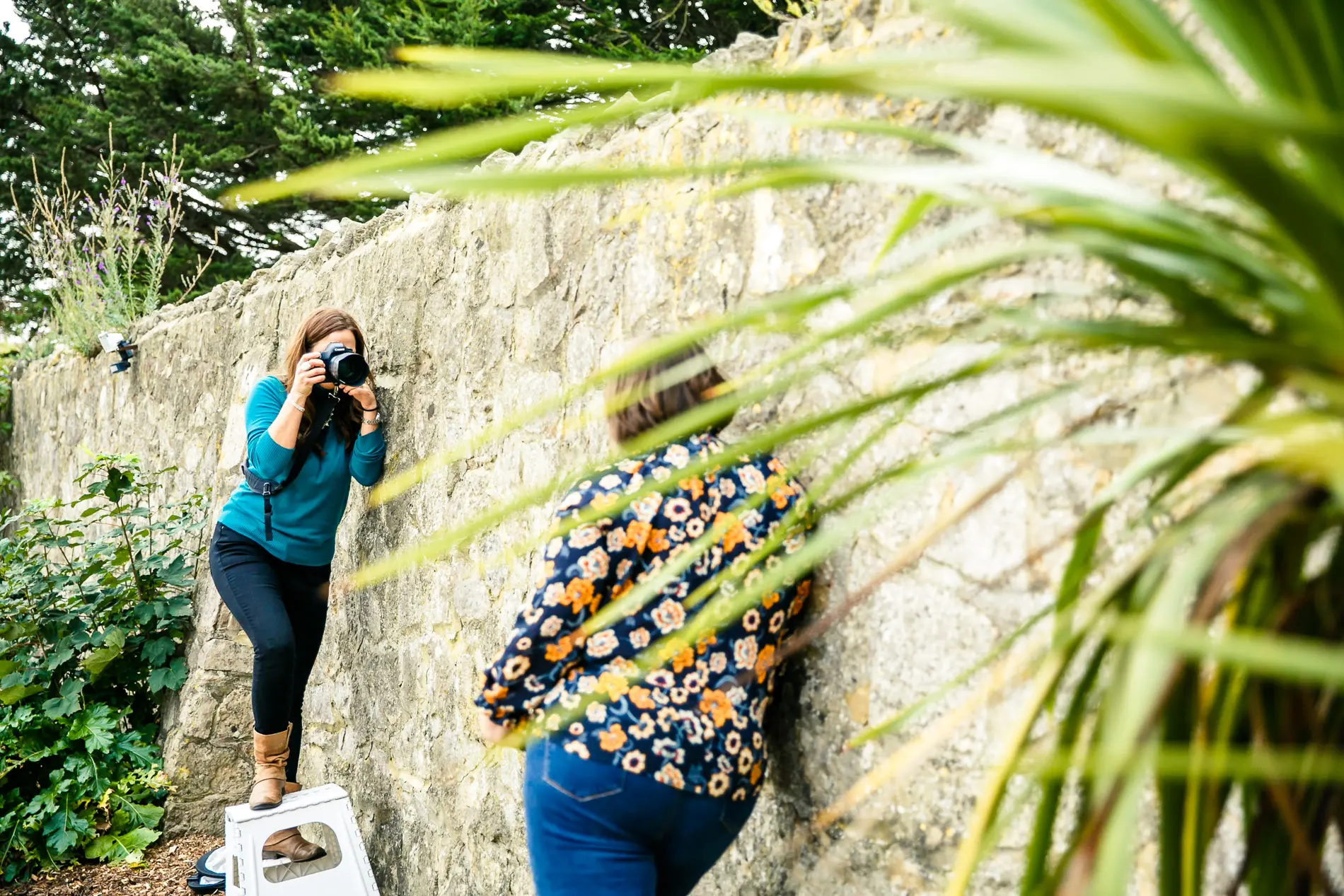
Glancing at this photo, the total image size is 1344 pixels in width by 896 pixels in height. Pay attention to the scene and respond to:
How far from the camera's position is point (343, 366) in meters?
2.89

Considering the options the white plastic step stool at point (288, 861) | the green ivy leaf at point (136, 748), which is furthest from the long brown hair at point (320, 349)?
the green ivy leaf at point (136, 748)

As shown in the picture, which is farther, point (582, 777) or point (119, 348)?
point (119, 348)

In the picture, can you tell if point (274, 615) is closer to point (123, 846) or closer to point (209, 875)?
point (209, 875)

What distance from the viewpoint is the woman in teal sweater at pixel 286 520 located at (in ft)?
9.84


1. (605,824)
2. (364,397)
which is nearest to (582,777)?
(605,824)

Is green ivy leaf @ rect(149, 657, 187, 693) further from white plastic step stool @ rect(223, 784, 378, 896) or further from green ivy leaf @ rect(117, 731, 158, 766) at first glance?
white plastic step stool @ rect(223, 784, 378, 896)

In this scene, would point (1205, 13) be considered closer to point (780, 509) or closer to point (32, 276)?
point (780, 509)

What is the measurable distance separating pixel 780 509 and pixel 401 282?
6.61 feet

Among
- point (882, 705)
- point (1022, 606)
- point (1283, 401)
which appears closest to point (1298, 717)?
point (1283, 401)

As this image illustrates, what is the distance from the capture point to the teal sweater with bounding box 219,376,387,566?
3070 mm

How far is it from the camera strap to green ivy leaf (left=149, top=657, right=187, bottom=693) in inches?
50.7

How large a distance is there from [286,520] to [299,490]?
0.11 metres

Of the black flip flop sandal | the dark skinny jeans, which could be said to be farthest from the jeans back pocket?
the black flip flop sandal

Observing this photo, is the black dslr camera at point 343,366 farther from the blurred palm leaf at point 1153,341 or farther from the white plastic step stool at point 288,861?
the blurred palm leaf at point 1153,341
